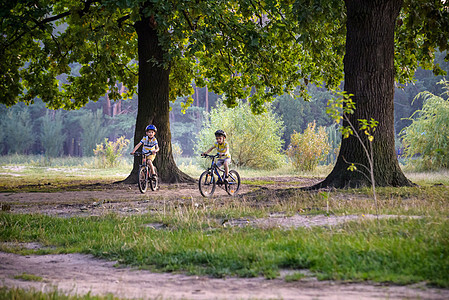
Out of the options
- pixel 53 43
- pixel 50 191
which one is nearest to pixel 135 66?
pixel 53 43

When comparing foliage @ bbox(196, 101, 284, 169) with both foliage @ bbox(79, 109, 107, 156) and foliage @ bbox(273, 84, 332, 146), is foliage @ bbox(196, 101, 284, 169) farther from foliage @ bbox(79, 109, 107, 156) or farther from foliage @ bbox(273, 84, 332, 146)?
foliage @ bbox(79, 109, 107, 156)

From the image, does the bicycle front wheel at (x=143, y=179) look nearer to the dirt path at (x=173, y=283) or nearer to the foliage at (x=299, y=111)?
the dirt path at (x=173, y=283)

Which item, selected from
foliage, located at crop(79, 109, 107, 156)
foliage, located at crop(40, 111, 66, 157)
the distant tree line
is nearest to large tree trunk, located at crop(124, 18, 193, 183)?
the distant tree line

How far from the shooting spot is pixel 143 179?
50.1 ft

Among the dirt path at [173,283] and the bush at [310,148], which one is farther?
the bush at [310,148]

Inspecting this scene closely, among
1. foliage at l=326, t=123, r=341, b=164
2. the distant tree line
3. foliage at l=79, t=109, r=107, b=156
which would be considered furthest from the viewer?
the distant tree line

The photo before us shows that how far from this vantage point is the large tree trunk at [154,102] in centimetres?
1866

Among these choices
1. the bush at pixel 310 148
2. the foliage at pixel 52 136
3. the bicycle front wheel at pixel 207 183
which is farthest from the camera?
the foliage at pixel 52 136

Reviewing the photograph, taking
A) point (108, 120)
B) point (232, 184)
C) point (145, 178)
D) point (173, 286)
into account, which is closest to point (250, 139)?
point (145, 178)

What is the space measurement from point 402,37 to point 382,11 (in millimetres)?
6124

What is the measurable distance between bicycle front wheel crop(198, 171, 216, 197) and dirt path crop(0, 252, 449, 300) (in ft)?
23.2

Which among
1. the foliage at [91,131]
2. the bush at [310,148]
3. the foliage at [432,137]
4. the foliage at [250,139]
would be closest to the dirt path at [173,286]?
the foliage at [432,137]

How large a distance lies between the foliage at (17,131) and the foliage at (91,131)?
19.4 ft

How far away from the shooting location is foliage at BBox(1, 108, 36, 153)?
57781mm
